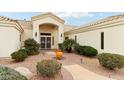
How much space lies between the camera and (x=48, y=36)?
21.1m

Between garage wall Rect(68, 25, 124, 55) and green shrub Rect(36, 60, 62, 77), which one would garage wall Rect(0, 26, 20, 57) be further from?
garage wall Rect(68, 25, 124, 55)

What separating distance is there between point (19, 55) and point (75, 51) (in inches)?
297

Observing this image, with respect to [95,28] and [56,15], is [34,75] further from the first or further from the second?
[56,15]

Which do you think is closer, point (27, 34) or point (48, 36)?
point (27, 34)

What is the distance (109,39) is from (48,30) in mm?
10137

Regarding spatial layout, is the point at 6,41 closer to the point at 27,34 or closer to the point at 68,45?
the point at 27,34

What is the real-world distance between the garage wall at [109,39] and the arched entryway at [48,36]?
5.30 metres

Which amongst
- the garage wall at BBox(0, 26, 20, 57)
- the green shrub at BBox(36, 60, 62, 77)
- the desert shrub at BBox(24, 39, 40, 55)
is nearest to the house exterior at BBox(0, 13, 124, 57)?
the garage wall at BBox(0, 26, 20, 57)

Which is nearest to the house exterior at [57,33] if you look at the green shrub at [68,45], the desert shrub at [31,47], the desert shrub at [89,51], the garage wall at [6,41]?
the garage wall at [6,41]

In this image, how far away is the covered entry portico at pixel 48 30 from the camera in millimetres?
18828

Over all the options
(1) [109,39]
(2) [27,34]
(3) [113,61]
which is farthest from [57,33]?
(3) [113,61]
